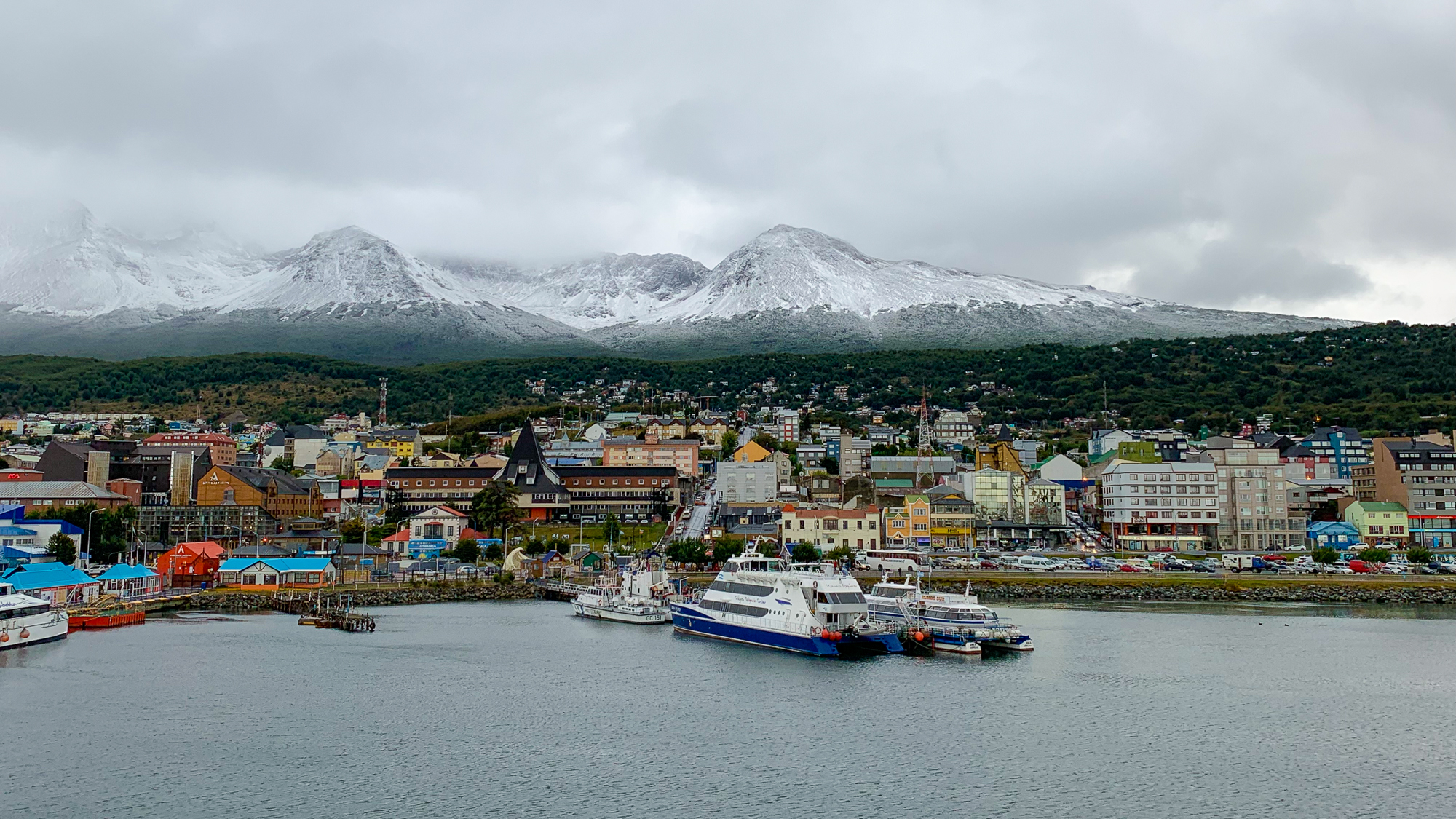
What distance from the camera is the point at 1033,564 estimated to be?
64500 mm

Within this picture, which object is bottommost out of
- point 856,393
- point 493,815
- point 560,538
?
point 493,815

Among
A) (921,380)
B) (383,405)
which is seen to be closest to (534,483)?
(383,405)

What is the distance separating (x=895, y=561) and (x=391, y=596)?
83.6 feet

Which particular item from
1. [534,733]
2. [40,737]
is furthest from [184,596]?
[534,733]

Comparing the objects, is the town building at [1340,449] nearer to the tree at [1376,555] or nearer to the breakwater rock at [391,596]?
the tree at [1376,555]

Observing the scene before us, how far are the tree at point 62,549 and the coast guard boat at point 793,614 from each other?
33.8 meters

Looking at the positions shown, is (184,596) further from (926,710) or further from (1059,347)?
(1059,347)

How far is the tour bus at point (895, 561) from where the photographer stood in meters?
60.1

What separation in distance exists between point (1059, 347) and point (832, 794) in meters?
157

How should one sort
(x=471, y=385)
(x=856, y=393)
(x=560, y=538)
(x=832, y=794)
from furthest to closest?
(x=471, y=385) → (x=856, y=393) → (x=560, y=538) → (x=832, y=794)

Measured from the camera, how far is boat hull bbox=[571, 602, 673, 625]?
4920 cm

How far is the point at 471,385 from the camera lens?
163 m

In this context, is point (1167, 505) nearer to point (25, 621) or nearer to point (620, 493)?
point (620, 493)

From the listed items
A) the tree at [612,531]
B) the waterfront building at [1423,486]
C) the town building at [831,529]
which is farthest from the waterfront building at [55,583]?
the waterfront building at [1423,486]
